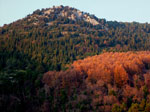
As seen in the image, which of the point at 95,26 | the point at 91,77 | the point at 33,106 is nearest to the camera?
the point at 33,106

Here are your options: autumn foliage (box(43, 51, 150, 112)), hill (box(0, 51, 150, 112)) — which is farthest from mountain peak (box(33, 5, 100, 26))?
hill (box(0, 51, 150, 112))

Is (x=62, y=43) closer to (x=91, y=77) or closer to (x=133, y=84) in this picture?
(x=91, y=77)

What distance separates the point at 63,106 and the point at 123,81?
22709 mm

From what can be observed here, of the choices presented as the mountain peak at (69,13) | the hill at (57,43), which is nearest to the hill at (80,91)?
the hill at (57,43)

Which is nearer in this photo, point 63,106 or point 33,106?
point 63,106

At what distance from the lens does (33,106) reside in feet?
149

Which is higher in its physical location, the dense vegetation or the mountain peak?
the mountain peak

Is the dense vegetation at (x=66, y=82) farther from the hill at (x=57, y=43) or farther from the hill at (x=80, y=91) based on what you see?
the hill at (x=57, y=43)

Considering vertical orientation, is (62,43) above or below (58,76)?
above

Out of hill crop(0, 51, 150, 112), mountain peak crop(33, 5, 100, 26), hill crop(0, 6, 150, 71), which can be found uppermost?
mountain peak crop(33, 5, 100, 26)

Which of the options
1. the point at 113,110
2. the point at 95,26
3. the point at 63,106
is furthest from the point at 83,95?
the point at 95,26

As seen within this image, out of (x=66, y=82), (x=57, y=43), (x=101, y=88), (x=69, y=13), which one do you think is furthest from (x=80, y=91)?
(x=69, y=13)

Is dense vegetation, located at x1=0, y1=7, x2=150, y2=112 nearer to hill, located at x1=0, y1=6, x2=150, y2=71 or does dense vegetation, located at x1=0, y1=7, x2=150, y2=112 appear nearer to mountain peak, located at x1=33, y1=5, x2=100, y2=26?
hill, located at x1=0, y1=6, x2=150, y2=71

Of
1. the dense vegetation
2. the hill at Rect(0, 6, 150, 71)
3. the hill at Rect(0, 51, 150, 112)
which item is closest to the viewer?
the hill at Rect(0, 51, 150, 112)
